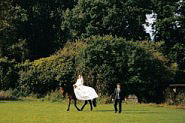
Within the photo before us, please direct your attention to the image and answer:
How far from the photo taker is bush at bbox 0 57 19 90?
52719 millimetres

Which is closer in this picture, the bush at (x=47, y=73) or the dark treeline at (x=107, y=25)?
the bush at (x=47, y=73)

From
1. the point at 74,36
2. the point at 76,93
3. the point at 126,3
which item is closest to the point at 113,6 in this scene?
the point at 126,3

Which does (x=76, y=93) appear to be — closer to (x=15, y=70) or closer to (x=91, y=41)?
(x=91, y=41)

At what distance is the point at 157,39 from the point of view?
205 feet

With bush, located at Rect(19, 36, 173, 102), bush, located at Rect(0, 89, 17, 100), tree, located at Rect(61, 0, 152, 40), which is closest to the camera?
bush, located at Rect(19, 36, 173, 102)

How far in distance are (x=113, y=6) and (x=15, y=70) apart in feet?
47.7

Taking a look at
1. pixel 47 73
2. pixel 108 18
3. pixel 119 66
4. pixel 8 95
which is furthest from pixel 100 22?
pixel 8 95

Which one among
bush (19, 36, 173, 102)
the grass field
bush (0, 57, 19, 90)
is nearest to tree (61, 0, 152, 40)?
bush (19, 36, 173, 102)

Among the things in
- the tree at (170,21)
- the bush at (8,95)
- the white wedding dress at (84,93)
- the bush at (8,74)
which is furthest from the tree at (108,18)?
the white wedding dress at (84,93)

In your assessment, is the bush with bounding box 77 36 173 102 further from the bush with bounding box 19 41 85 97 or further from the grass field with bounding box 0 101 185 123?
the grass field with bounding box 0 101 185 123

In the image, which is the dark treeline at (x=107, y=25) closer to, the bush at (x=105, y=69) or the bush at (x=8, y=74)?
the bush at (x=8, y=74)

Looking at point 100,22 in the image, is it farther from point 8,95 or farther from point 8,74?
point 8,95

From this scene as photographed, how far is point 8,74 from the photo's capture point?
173 ft

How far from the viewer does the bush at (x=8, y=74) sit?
52.7 m
